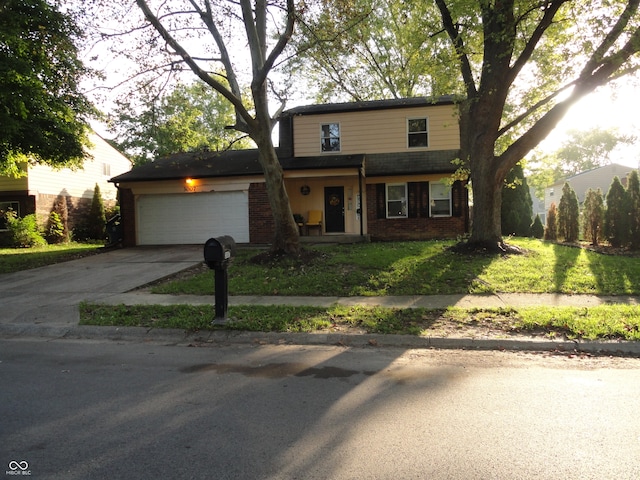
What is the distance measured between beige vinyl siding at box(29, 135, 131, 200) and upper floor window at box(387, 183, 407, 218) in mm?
14920

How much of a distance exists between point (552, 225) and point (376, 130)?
27.9 feet

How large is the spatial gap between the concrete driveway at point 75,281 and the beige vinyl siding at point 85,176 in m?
9.99

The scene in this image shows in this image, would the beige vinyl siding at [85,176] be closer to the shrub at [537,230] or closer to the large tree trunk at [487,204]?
the large tree trunk at [487,204]

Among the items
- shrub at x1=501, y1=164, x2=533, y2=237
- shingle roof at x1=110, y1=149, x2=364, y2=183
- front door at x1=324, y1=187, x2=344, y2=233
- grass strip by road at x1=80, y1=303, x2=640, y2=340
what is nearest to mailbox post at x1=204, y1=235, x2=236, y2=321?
grass strip by road at x1=80, y1=303, x2=640, y2=340

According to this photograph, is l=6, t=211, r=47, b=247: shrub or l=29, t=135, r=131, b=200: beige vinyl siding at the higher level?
l=29, t=135, r=131, b=200: beige vinyl siding

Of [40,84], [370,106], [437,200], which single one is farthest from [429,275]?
[40,84]

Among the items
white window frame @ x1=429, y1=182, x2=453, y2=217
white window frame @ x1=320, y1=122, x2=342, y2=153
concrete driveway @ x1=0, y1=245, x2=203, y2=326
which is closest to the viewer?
→ concrete driveway @ x1=0, y1=245, x2=203, y2=326

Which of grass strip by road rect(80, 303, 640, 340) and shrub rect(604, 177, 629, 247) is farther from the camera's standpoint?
shrub rect(604, 177, 629, 247)

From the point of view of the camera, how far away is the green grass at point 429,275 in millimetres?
8508

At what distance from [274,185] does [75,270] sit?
21.1ft

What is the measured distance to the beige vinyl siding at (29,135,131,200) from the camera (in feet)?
74.6

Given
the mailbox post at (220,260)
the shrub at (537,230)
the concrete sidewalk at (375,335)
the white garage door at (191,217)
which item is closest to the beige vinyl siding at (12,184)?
the white garage door at (191,217)

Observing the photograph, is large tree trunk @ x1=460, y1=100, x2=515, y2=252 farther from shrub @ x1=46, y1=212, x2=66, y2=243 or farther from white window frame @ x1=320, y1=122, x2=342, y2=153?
shrub @ x1=46, y1=212, x2=66, y2=243

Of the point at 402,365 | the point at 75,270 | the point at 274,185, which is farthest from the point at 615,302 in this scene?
the point at 75,270
